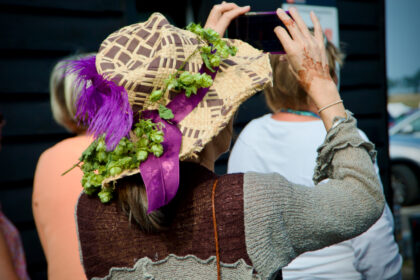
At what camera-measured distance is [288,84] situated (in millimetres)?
1646

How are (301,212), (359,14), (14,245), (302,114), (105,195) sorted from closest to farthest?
(301,212), (105,195), (302,114), (14,245), (359,14)

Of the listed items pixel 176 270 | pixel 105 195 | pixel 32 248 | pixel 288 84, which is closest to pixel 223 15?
pixel 288 84

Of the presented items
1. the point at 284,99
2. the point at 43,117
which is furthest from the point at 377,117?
the point at 43,117

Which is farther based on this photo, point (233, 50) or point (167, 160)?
point (233, 50)

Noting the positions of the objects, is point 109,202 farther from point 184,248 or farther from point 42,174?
point 42,174

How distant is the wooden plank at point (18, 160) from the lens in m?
2.42

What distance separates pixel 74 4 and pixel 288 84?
1601mm

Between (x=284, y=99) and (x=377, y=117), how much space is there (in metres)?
2.39

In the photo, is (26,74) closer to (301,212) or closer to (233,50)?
(233,50)

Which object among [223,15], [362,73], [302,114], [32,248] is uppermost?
[223,15]

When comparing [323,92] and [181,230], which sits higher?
[323,92]

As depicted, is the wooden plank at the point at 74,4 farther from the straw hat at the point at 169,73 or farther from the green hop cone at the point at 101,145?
the green hop cone at the point at 101,145

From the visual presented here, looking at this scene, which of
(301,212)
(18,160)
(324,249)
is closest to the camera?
(301,212)

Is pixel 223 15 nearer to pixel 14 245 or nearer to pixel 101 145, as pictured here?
pixel 101 145
